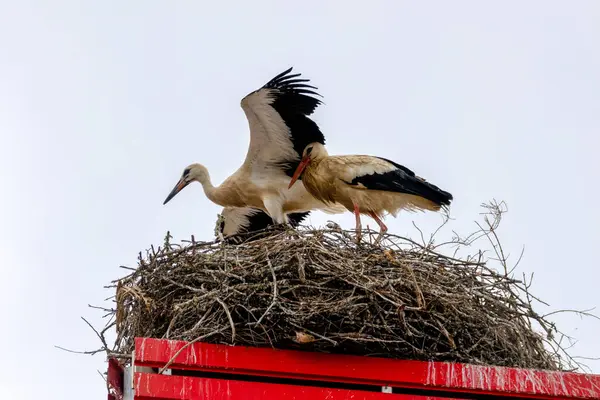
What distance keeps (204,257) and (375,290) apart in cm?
95

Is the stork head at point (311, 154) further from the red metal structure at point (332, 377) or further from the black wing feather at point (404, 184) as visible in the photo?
the red metal structure at point (332, 377)

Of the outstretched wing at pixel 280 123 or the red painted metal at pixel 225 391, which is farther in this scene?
the outstretched wing at pixel 280 123

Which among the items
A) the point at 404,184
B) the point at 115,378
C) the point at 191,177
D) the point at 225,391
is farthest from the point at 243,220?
the point at 225,391

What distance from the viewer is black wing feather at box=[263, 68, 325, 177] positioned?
7.12m

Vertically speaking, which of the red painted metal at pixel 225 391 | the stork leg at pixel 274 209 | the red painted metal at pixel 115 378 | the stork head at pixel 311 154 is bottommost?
the red painted metal at pixel 225 391

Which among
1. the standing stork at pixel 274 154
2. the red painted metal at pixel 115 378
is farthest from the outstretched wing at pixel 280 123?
the red painted metal at pixel 115 378

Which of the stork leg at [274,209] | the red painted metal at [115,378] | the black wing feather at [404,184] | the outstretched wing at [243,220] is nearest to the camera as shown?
the red painted metal at [115,378]

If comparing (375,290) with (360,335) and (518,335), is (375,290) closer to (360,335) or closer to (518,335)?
(360,335)

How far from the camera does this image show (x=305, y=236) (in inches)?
208

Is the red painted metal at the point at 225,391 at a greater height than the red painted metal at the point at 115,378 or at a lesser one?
lesser

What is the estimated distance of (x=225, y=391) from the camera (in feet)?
14.7

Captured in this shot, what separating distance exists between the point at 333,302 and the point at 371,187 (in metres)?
1.96

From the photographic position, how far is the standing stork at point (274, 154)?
23.5ft

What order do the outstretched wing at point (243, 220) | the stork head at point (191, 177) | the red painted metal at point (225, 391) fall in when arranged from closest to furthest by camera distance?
the red painted metal at point (225, 391) < the stork head at point (191, 177) < the outstretched wing at point (243, 220)
